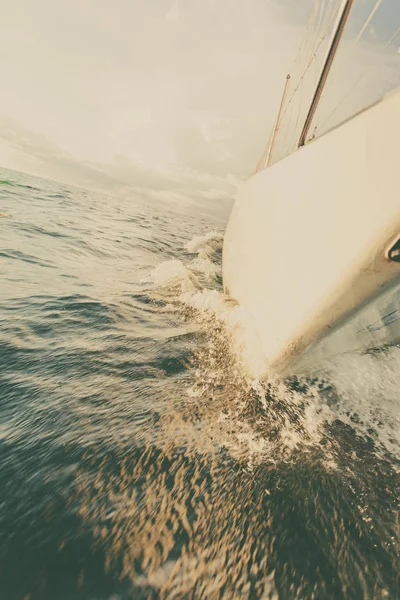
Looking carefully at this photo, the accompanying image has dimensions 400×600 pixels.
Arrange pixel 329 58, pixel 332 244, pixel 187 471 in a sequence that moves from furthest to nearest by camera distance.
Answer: pixel 329 58 → pixel 332 244 → pixel 187 471

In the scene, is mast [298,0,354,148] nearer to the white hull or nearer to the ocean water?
the white hull

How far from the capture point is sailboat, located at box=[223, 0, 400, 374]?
1810 millimetres

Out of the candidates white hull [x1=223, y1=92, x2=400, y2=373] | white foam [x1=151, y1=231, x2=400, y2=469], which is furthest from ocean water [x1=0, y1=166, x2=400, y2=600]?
white hull [x1=223, y1=92, x2=400, y2=373]

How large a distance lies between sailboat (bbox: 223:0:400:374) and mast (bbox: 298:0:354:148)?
0.02 m

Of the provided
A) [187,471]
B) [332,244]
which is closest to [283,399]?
[187,471]

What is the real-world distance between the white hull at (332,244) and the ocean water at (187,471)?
515 mm

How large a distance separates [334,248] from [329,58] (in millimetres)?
3042

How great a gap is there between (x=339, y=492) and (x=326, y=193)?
6.86ft

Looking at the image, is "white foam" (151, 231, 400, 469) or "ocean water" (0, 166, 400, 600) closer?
"ocean water" (0, 166, 400, 600)

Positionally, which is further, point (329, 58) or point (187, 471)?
point (329, 58)

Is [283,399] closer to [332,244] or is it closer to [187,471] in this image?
[187,471]

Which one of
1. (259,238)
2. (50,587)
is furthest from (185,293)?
(50,587)

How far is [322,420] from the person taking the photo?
7.14ft

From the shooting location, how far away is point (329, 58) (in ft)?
11.1
